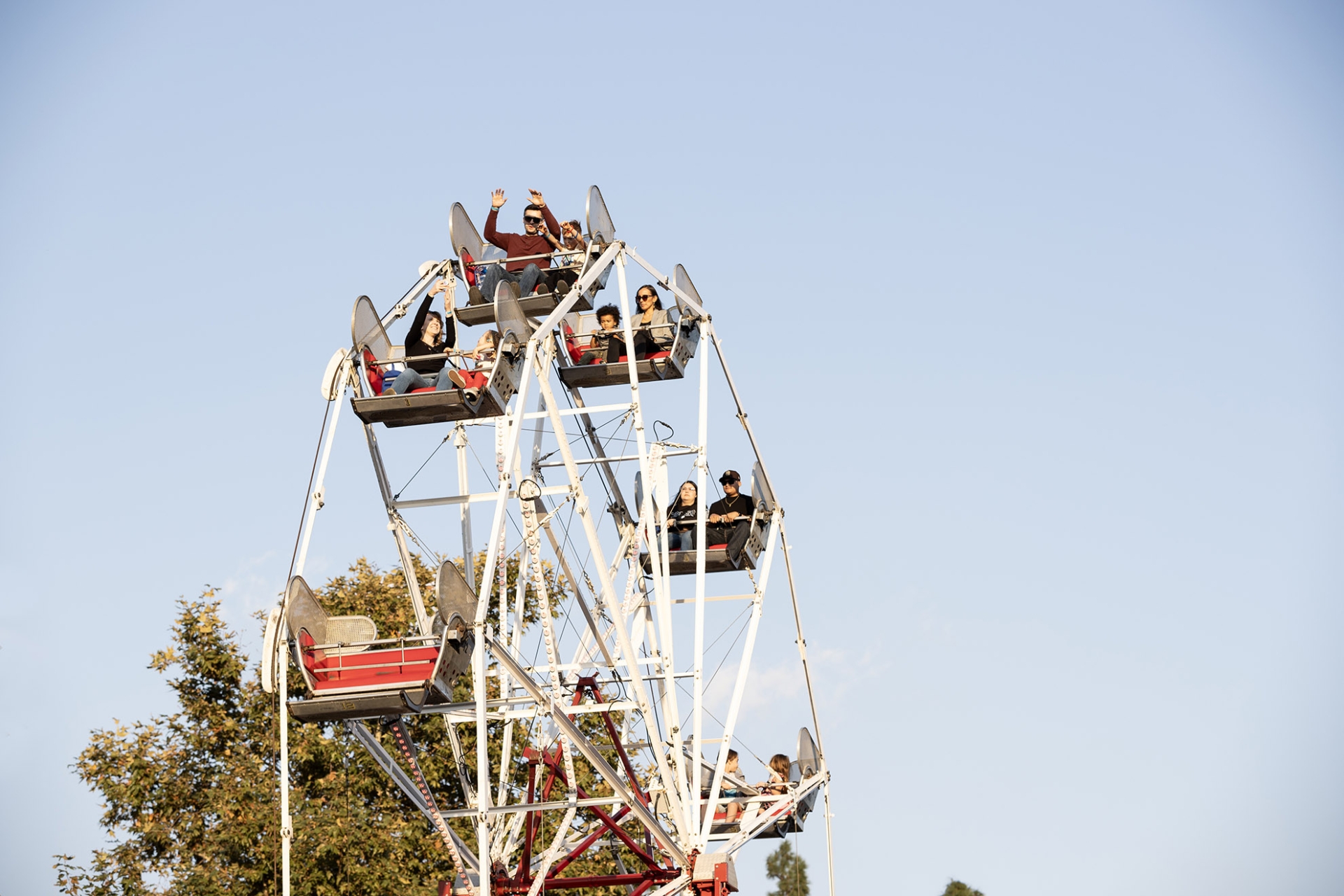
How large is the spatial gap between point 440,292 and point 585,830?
9.29 metres

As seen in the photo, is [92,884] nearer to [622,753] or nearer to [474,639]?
[622,753]

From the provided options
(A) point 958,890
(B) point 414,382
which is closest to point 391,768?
(B) point 414,382

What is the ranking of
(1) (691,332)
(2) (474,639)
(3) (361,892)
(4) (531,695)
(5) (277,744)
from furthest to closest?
(5) (277,744) → (3) (361,892) → (1) (691,332) → (4) (531,695) → (2) (474,639)

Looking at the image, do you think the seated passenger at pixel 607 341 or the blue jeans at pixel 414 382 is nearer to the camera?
the blue jeans at pixel 414 382

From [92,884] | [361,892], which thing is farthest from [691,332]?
[92,884]

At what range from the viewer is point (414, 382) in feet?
66.0

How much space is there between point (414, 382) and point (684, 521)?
17.2ft

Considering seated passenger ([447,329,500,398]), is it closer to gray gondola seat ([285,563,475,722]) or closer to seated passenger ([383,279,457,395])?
seated passenger ([383,279,457,395])

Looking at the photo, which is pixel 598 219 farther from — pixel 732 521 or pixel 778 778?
pixel 778 778

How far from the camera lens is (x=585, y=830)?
27281 millimetres

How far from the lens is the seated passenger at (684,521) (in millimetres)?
24031

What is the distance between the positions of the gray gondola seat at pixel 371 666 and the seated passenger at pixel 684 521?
19.8 ft

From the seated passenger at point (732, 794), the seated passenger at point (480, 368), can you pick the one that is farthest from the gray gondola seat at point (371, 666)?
the seated passenger at point (732, 794)

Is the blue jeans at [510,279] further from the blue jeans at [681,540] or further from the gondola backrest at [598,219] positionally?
the blue jeans at [681,540]
